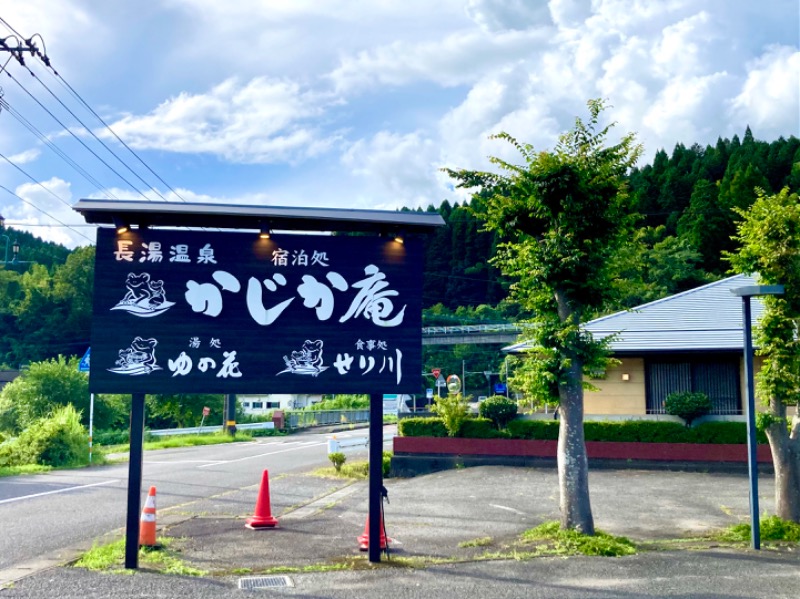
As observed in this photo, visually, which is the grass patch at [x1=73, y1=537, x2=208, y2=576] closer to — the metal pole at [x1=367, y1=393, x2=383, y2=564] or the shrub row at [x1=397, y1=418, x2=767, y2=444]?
the metal pole at [x1=367, y1=393, x2=383, y2=564]

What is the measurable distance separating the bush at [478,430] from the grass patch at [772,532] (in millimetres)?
9616

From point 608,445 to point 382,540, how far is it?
11.3 m

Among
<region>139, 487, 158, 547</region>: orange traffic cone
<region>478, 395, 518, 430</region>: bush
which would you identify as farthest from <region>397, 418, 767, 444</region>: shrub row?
<region>139, 487, 158, 547</region>: orange traffic cone

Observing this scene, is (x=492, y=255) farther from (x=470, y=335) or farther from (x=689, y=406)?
(x=689, y=406)

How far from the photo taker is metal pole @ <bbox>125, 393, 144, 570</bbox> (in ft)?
26.1

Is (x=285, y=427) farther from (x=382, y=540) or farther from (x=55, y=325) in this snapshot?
(x=55, y=325)

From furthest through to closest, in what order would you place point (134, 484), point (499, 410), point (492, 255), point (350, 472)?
1. point (492, 255)
2. point (499, 410)
3. point (350, 472)
4. point (134, 484)

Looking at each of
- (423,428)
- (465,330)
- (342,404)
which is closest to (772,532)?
(423,428)

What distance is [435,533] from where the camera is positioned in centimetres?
1040

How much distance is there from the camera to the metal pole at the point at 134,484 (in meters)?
7.95

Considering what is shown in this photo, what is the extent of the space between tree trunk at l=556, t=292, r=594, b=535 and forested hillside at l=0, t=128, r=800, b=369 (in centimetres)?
3833

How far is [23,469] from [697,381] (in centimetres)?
1924

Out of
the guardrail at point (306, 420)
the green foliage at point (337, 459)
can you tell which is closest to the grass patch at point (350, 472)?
the green foliage at point (337, 459)

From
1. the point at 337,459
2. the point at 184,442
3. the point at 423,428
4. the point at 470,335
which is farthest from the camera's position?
the point at 470,335
